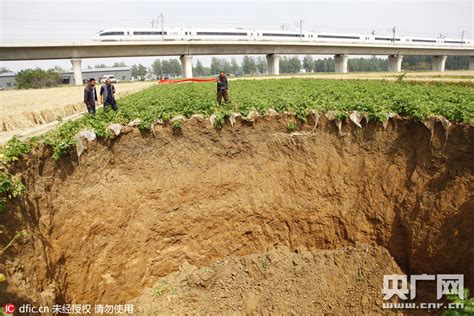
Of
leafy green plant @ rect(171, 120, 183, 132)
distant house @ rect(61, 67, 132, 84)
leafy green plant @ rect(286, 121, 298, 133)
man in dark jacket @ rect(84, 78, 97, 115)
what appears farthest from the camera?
distant house @ rect(61, 67, 132, 84)

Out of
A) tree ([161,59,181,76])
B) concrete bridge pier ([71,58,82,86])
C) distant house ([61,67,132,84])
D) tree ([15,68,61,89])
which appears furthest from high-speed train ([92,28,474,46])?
tree ([161,59,181,76])

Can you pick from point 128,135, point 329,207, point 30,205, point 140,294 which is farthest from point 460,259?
point 30,205

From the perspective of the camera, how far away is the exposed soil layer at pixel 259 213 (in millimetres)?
7367

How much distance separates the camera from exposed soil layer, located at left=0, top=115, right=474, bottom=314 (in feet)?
24.2

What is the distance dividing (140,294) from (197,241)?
6.58 feet

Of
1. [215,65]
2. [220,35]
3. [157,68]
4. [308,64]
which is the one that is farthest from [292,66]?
[220,35]

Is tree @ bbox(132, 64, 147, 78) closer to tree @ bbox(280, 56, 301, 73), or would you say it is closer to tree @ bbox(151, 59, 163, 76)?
tree @ bbox(151, 59, 163, 76)

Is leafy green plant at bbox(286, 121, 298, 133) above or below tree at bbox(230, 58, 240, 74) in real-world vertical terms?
below

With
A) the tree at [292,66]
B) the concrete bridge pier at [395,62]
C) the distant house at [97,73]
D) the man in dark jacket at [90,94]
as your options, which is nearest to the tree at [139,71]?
the distant house at [97,73]

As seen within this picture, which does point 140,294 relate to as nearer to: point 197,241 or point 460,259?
point 197,241

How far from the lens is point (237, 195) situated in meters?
8.88

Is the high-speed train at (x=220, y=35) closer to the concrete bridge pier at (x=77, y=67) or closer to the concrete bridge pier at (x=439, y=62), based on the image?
the concrete bridge pier at (x=77, y=67)

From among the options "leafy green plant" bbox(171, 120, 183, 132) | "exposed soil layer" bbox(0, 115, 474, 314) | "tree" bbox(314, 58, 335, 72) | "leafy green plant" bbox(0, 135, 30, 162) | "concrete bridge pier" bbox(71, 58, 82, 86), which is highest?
"tree" bbox(314, 58, 335, 72)

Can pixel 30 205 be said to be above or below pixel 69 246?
above
